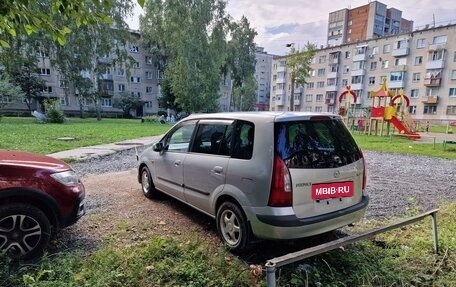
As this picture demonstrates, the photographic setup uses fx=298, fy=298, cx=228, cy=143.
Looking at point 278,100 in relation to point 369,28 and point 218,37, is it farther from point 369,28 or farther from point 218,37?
point 218,37

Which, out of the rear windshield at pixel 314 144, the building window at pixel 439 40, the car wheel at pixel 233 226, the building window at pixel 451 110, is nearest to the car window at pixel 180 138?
the car wheel at pixel 233 226

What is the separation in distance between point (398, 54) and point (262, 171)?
56860 mm

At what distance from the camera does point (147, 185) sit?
5488mm

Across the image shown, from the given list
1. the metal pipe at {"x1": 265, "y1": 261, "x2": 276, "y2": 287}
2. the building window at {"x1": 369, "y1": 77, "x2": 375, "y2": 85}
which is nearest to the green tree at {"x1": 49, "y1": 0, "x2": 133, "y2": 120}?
the metal pipe at {"x1": 265, "y1": 261, "x2": 276, "y2": 287}

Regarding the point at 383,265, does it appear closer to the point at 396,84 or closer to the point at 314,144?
the point at 314,144

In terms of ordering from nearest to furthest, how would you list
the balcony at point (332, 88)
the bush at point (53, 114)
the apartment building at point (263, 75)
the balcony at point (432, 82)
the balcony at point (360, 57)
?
the bush at point (53, 114)
the balcony at point (432, 82)
the balcony at point (360, 57)
the balcony at point (332, 88)
the apartment building at point (263, 75)

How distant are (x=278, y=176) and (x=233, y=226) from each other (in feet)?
2.94

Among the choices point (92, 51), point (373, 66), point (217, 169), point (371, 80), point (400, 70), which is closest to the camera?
point (217, 169)

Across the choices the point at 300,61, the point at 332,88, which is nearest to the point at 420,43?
the point at 332,88

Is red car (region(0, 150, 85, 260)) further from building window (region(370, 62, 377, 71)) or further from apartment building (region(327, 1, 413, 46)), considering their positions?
apartment building (region(327, 1, 413, 46))

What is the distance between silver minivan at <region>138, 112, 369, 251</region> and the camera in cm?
298

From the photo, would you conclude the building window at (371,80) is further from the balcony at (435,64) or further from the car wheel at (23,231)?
the car wheel at (23,231)

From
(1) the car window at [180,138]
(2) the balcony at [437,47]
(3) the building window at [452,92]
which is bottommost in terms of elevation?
(1) the car window at [180,138]

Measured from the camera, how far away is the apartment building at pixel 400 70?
148 feet
